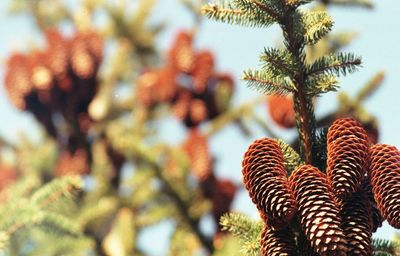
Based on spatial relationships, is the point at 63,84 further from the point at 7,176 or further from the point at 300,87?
the point at 300,87

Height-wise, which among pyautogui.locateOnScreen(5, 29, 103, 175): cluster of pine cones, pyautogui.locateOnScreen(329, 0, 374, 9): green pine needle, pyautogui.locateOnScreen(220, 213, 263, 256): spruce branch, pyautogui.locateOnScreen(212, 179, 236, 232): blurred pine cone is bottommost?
pyautogui.locateOnScreen(220, 213, 263, 256): spruce branch

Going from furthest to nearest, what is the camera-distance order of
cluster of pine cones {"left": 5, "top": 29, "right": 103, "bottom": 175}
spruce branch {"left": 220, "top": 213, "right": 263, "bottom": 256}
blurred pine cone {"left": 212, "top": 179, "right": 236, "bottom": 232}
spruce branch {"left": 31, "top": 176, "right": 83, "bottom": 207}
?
cluster of pine cones {"left": 5, "top": 29, "right": 103, "bottom": 175} < blurred pine cone {"left": 212, "top": 179, "right": 236, "bottom": 232} < spruce branch {"left": 31, "top": 176, "right": 83, "bottom": 207} < spruce branch {"left": 220, "top": 213, "right": 263, "bottom": 256}

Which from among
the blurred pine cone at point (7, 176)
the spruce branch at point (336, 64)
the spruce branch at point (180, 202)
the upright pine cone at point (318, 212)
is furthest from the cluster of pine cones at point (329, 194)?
the blurred pine cone at point (7, 176)

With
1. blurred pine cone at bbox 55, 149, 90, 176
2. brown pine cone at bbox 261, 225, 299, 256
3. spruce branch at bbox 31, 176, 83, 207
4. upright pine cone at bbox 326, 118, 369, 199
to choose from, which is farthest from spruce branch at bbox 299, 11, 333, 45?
blurred pine cone at bbox 55, 149, 90, 176

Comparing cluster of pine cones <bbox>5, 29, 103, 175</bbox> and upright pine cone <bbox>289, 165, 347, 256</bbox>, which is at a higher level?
cluster of pine cones <bbox>5, 29, 103, 175</bbox>

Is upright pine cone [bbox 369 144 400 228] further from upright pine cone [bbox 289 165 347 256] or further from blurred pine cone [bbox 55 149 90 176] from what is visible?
blurred pine cone [bbox 55 149 90 176]

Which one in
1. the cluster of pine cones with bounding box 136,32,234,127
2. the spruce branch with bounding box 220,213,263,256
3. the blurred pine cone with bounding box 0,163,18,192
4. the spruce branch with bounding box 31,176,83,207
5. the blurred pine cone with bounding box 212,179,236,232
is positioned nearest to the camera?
the spruce branch with bounding box 220,213,263,256

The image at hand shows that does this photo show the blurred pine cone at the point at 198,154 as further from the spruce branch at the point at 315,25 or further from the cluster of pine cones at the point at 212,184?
the spruce branch at the point at 315,25
